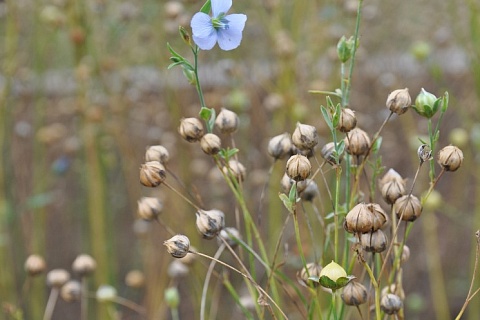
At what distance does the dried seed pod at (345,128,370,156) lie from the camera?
703 mm

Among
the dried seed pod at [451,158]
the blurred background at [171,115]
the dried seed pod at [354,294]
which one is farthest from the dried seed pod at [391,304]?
the blurred background at [171,115]

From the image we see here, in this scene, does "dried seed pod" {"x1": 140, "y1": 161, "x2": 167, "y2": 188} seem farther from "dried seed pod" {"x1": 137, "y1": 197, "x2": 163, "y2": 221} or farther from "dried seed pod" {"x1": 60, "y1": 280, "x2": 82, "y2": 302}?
"dried seed pod" {"x1": 60, "y1": 280, "x2": 82, "y2": 302}

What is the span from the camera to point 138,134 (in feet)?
8.18

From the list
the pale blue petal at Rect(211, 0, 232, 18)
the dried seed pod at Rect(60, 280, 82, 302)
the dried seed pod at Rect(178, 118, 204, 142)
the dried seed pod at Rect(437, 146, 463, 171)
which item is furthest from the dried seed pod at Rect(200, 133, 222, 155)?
the dried seed pod at Rect(60, 280, 82, 302)

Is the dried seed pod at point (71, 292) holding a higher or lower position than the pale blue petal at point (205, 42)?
lower

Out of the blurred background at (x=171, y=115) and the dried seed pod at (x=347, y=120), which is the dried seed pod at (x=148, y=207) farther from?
the blurred background at (x=171, y=115)

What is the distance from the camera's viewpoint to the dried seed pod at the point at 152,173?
0.74 m

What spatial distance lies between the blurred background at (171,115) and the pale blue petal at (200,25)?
762 millimetres

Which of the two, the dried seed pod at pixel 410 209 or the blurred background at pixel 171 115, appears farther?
the blurred background at pixel 171 115

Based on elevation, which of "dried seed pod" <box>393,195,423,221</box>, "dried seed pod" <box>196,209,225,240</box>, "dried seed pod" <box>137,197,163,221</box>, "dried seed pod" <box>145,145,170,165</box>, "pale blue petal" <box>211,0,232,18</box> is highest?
"pale blue petal" <box>211,0,232,18</box>

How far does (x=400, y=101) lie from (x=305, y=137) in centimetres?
10

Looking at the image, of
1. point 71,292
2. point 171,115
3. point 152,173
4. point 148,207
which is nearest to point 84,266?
point 71,292

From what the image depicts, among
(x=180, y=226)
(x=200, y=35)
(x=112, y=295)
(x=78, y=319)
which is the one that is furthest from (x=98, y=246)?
(x=200, y=35)

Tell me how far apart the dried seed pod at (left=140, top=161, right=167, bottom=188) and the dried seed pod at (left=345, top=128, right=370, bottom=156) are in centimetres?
20
